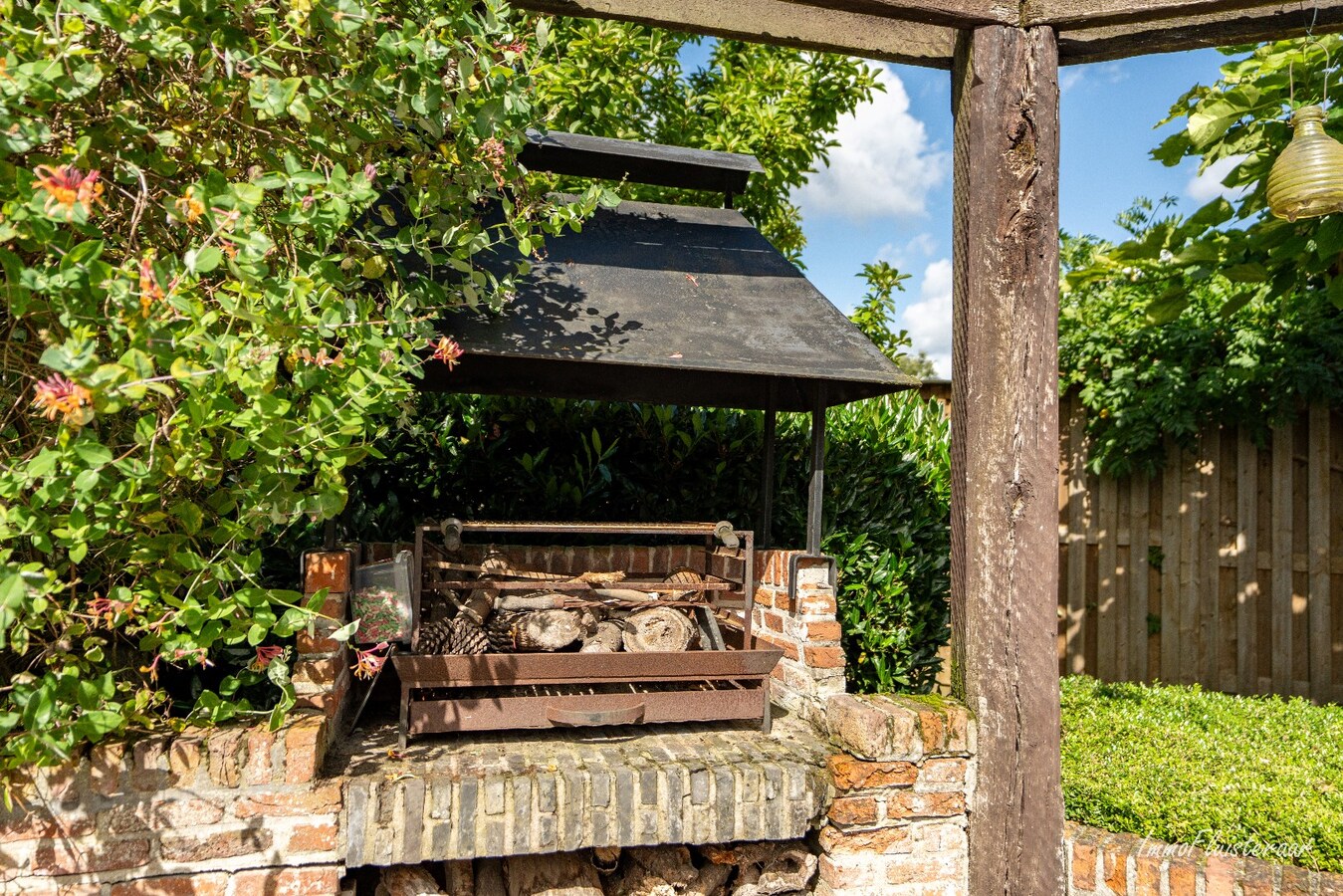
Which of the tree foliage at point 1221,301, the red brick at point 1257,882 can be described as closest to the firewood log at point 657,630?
the red brick at point 1257,882

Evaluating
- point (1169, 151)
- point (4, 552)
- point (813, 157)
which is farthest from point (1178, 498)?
point (4, 552)

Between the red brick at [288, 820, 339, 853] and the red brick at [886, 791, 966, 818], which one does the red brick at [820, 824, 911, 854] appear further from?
the red brick at [288, 820, 339, 853]

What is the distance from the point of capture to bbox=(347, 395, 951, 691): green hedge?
152 inches

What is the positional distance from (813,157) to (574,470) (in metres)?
3.48

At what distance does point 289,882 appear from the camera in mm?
2205

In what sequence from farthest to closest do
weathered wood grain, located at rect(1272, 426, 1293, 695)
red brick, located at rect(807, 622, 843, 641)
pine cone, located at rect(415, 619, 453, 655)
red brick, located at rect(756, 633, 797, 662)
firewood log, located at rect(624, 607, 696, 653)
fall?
1. weathered wood grain, located at rect(1272, 426, 1293, 695)
2. red brick, located at rect(756, 633, 797, 662)
3. red brick, located at rect(807, 622, 843, 641)
4. firewood log, located at rect(624, 607, 696, 653)
5. pine cone, located at rect(415, 619, 453, 655)

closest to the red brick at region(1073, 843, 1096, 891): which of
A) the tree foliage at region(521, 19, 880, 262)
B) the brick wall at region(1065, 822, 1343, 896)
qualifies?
the brick wall at region(1065, 822, 1343, 896)

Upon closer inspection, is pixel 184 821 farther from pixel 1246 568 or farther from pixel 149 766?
pixel 1246 568

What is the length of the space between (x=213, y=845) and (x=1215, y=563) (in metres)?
5.89

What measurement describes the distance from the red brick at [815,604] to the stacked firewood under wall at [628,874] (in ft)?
2.55

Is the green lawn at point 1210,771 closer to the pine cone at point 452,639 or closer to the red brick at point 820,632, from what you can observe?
the red brick at point 820,632

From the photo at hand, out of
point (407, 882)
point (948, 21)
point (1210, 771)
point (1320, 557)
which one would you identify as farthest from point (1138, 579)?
point (407, 882)

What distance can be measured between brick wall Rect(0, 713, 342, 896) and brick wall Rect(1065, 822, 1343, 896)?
7.32 ft

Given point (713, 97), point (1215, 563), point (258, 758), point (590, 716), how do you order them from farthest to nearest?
1. point (713, 97)
2. point (1215, 563)
3. point (590, 716)
4. point (258, 758)
